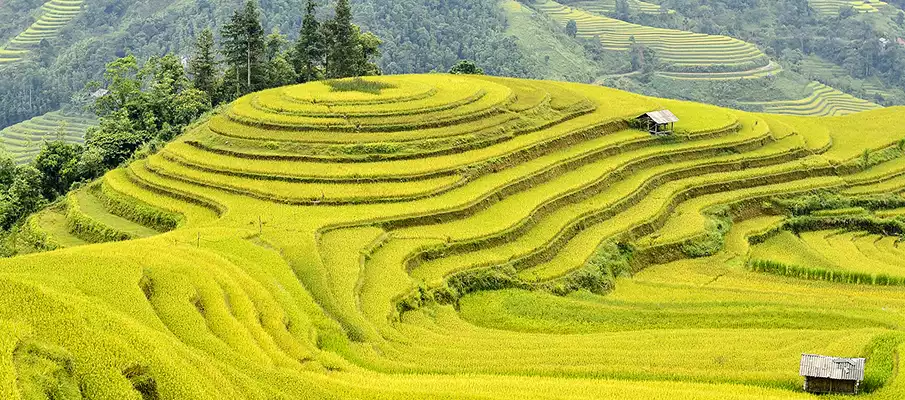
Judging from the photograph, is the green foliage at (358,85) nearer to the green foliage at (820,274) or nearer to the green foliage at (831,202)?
the green foliage at (831,202)

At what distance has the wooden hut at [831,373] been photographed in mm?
16875

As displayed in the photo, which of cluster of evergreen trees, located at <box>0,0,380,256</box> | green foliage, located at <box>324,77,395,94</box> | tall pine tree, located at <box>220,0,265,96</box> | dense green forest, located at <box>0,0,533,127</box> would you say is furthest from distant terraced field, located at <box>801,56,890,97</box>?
tall pine tree, located at <box>220,0,265,96</box>

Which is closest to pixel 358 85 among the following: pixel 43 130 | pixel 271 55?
pixel 271 55

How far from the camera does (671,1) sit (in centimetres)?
10769

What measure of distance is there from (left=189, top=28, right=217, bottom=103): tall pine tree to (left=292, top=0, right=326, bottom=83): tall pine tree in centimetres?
473

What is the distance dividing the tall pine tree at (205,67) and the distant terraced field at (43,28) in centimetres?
3844

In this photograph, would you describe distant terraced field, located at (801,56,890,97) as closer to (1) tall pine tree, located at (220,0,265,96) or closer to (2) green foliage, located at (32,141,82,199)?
(1) tall pine tree, located at (220,0,265,96)

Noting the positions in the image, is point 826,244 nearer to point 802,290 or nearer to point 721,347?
point 802,290

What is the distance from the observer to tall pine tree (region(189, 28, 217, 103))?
45.5 m

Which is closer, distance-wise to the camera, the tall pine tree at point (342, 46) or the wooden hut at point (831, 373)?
the wooden hut at point (831, 373)

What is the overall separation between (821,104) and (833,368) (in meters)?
68.2

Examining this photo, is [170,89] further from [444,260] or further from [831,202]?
[831,202]

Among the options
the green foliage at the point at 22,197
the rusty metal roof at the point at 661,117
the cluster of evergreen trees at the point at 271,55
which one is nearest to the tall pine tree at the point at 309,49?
the cluster of evergreen trees at the point at 271,55

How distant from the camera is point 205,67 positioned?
4550 cm
